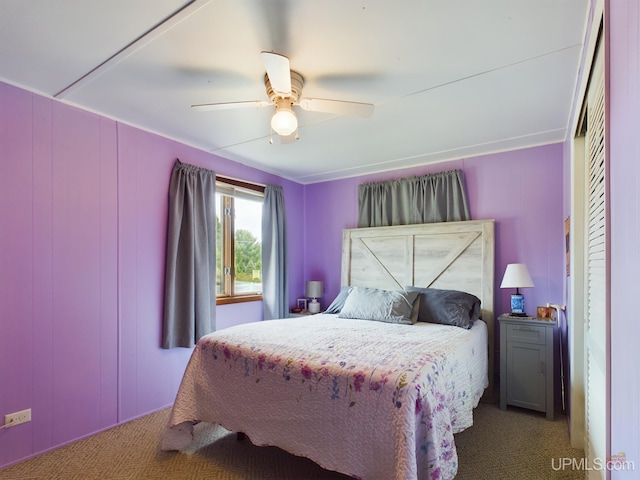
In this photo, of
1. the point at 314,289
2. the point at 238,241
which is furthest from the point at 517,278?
the point at 238,241

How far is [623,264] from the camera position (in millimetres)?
977

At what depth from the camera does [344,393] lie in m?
1.83

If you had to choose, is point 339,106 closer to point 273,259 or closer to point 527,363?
point 273,259

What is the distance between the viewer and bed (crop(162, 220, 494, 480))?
168cm

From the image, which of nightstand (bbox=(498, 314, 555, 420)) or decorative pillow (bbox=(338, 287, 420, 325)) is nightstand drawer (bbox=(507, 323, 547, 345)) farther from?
decorative pillow (bbox=(338, 287, 420, 325))

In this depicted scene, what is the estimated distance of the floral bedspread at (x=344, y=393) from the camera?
1.68 m

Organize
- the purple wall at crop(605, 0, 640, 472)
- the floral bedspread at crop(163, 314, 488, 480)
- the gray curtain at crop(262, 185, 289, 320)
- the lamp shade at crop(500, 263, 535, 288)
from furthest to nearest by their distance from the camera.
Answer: the gray curtain at crop(262, 185, 289, 320) → the lamp shade at crop(500, 263, 535, 288) → the floral bedspread at crop(163, 314, 488, 480) → the purple wall at crop(605, 0, 640, 472)

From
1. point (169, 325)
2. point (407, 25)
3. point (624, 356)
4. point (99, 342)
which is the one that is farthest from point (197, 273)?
point (624, 356)

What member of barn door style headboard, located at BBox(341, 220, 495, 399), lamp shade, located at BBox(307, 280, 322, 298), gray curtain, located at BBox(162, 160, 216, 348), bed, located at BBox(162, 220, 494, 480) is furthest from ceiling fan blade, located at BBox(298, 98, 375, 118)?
lamp shade, located at BBox(307, 280, 322, 298)

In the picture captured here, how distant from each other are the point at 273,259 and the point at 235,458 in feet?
7.42

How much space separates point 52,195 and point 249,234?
205cm

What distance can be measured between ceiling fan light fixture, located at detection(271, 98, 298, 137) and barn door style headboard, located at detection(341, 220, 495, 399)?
228 cm

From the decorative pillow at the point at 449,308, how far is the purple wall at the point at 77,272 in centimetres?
235

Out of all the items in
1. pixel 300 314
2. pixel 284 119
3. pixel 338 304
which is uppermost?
pixel 284 119
